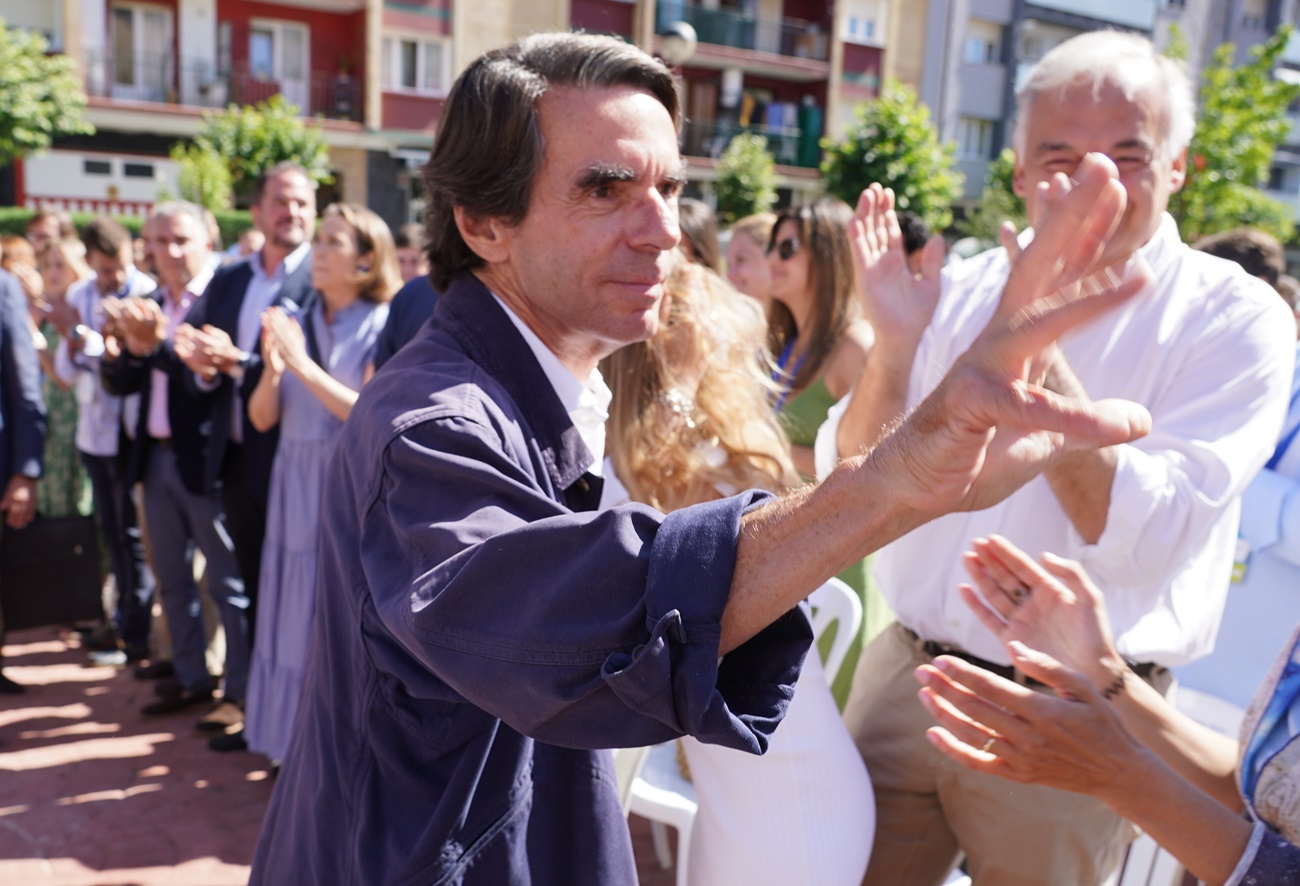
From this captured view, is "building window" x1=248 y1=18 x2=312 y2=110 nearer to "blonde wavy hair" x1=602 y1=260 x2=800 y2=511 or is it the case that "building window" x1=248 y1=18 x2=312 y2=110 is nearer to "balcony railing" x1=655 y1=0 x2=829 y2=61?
"balcony railing" x1=655 y1=0 x2=829 y2=61

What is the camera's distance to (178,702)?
4727 millimetres

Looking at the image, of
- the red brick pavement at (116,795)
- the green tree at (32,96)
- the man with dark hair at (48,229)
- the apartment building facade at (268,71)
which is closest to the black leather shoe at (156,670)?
the red brick pavement at (116,795)

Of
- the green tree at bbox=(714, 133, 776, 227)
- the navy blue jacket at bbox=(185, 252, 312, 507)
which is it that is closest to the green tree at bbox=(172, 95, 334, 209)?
the green tree at bbox=(714, 133, 776, 227)

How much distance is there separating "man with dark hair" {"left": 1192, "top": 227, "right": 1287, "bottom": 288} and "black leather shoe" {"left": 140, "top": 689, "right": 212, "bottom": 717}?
4825 mm

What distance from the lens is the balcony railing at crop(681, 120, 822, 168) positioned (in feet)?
92.9

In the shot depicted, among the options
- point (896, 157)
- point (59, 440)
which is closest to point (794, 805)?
point (59, 440)

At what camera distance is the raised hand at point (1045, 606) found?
5.80 ft

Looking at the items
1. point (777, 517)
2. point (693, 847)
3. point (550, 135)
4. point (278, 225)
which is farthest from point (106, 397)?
point (777, 517)

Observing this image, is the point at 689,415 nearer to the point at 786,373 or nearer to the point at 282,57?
the point at 786,373

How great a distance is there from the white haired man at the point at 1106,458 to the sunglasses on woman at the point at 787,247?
1.72m

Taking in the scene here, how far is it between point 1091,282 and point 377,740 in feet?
3.06

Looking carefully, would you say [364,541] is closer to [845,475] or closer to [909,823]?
[845,475]

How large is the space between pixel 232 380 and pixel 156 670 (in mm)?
1586

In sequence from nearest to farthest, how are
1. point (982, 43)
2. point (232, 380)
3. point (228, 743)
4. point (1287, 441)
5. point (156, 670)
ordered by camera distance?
point (1287, 441) → point (228, 743) → point (232, 380) → point (156, 670) → point (982, 43)
